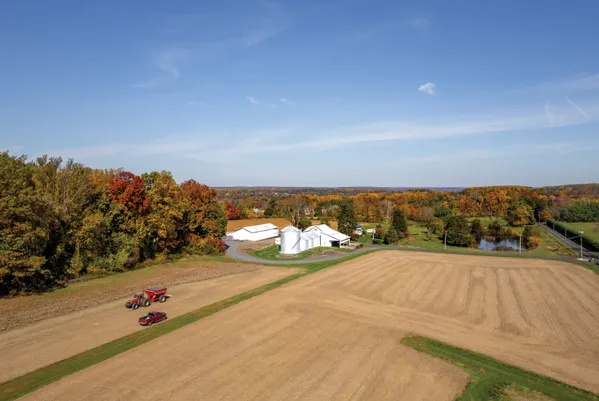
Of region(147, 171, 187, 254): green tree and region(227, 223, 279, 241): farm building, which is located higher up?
region(147, 171, 187, 254): green tree

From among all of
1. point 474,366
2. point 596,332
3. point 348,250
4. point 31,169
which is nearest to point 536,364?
point 474,366

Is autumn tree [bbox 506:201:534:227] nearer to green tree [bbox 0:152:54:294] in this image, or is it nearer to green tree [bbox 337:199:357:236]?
green tree [bbox 337:199:357:236]

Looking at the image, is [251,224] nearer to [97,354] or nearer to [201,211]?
[201,211]

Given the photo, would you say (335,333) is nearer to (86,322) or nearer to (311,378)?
(311,378)

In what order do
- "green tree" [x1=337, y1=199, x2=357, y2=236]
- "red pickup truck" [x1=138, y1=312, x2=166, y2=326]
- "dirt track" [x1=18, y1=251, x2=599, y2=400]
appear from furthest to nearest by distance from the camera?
"green tree" [x1=337, y1=199, x2=357, y2=236], "red pickup truck" [x1=138, y1=312, x2=166, y2=326], "dirt track" [x1=18, y1=251, x2=599, y2=400]

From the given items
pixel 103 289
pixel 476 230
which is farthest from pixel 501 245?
pixel 103 289

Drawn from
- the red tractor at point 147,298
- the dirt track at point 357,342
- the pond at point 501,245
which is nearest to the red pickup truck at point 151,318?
the dirt track at point 357,342

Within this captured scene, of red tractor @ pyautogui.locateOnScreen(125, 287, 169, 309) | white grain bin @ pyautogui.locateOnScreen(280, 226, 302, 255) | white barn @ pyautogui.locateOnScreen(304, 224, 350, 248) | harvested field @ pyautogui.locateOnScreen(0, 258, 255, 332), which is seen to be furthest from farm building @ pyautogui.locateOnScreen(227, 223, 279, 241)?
red tractor @ pyautogui.locateOnScreen(125, 287, 169, 309)
